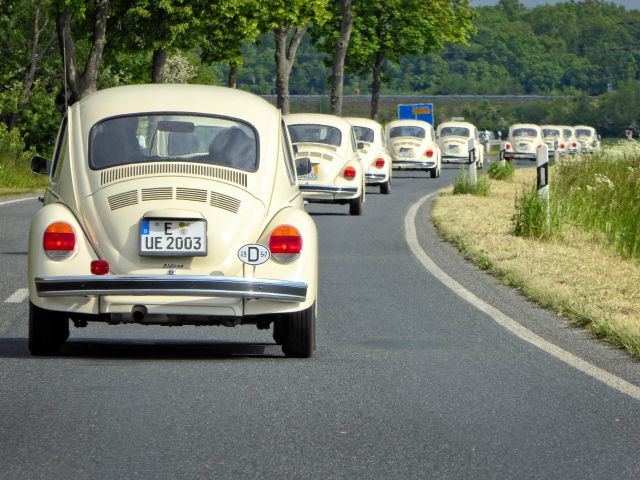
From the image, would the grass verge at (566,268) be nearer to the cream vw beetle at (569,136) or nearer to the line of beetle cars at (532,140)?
the line of beetle cars at (532,140)

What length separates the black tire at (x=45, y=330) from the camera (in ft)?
32.9

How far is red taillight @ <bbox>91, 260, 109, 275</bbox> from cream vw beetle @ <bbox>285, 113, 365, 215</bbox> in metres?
16.0

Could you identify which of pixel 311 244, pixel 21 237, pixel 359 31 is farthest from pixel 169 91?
pixel 359 31

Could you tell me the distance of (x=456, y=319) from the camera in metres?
12.6

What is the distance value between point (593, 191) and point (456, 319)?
11815 millimetres

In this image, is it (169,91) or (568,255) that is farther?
(568,255)

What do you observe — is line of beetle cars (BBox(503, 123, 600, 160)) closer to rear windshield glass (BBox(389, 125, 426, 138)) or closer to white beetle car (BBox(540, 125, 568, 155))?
white beetle car (BBox(540, 125, 568, 155))

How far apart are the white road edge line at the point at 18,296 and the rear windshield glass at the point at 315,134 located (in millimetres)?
12620

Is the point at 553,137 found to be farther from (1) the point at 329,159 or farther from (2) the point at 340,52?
(1) the point at 329,159

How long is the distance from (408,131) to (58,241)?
35038mm

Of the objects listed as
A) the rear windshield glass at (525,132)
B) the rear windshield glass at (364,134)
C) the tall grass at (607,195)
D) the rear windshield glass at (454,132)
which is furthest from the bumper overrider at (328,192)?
the rear windshield glass at (525,132)

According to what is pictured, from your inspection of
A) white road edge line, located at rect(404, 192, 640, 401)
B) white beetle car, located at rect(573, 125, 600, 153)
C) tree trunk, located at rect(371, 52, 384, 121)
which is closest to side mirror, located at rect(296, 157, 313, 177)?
white road edge line, located at rect(404, 192, 640, 401)

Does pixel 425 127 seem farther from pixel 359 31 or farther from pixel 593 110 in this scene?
pixel 593 110

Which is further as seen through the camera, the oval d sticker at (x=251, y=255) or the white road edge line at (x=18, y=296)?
the white road edge line at (x=18, y=296)
